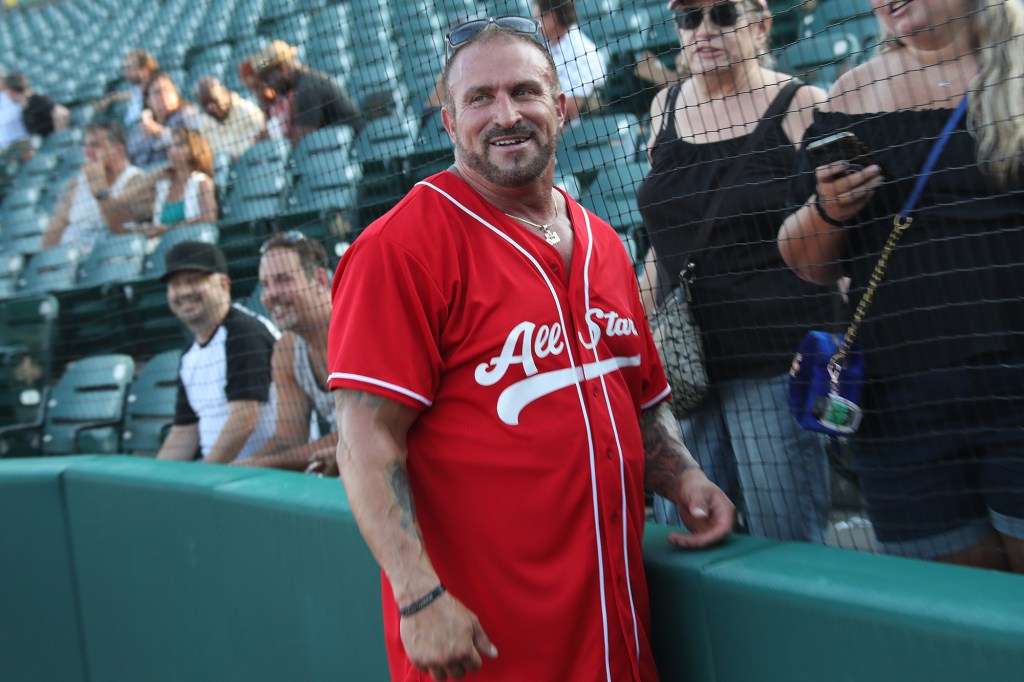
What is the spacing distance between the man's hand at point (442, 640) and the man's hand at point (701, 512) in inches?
20.6

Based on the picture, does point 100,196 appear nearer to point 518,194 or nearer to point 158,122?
point 158,122

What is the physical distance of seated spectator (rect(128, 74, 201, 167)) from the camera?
6.81 meters

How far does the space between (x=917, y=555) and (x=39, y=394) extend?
4.96 m

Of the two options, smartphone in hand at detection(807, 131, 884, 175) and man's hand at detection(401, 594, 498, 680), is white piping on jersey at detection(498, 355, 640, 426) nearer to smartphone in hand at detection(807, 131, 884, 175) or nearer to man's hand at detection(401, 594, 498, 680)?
man's hand at detection(401, 594, 498, 680)

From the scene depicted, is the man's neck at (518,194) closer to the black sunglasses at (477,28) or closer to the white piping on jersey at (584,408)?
the white piping on jersey at (584,408)

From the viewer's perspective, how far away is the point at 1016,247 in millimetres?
1765

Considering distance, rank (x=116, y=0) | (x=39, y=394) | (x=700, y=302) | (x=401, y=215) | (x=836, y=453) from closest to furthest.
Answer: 1. (x=401, y=215)
2. (x=836, y=453)
3. (x=700, y=302)
4. (x=39, y=394)
5. (x=116, y=0)

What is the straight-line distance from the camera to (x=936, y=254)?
6.08ft

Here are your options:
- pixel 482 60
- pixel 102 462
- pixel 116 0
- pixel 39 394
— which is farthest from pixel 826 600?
pixel 116 0

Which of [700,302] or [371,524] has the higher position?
[700,302]

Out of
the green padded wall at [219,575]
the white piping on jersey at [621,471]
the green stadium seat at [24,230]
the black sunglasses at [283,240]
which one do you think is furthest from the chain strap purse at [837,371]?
the green stadium seat at [24,230]

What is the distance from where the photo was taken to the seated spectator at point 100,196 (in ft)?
21.2

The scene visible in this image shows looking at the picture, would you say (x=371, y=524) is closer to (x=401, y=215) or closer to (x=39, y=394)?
(x=401, y=215)

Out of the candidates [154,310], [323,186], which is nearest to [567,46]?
[323,186]
